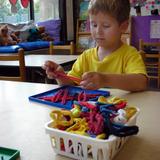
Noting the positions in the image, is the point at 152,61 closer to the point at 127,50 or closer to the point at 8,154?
the point at 127,50

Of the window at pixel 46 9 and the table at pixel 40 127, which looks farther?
the window at pixel 46 9

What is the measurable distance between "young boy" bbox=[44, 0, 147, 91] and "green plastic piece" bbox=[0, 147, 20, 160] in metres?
0.29

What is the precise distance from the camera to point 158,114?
0.65 meters

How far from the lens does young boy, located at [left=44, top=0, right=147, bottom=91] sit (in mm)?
843

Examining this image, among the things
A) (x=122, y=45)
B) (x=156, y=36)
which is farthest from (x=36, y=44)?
(x=122, y=45)

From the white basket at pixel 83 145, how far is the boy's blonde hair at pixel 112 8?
0.53 meters

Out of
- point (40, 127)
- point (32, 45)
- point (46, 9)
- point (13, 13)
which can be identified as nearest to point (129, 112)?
point (40, 127)

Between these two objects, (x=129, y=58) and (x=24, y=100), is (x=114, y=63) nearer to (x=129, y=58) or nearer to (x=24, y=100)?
(x=129, y=58)

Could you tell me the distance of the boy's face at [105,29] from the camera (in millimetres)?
918

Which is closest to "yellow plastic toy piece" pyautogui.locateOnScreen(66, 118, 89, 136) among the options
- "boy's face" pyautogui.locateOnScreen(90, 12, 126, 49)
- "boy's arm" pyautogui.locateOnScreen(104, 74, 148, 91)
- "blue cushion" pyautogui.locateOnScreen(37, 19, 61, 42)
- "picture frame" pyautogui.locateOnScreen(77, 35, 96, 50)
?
"boy's arm" pyautogui.locateOnScreen(104, 74, 148, 91)

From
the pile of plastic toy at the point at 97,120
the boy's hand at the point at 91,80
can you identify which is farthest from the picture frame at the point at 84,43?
the pile of plastic toy at the point at 97,120

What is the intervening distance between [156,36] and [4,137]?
3.45m

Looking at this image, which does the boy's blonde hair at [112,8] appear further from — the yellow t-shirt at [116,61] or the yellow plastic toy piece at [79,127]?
the yellow plastic toy piece at [79,127]

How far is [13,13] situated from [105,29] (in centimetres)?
364
